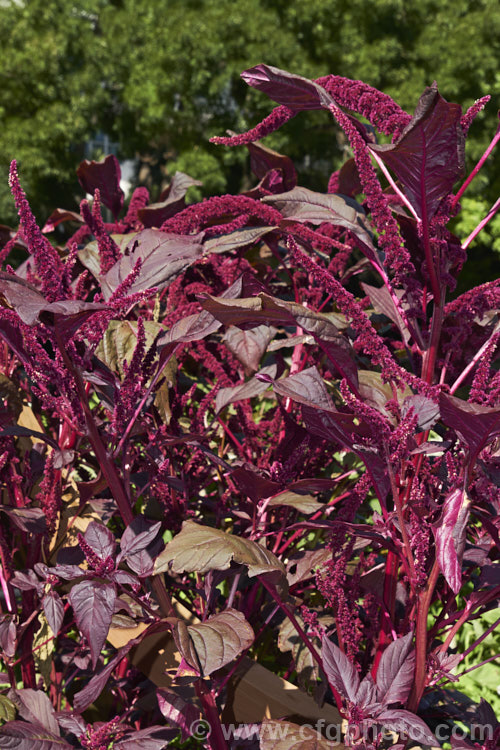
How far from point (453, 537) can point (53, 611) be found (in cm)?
55

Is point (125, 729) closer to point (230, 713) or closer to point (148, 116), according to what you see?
point (230, 713)

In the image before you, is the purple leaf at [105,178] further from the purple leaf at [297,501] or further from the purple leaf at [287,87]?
the purple leaf at [297,501]

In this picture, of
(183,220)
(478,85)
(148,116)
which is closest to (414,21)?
(478,85)

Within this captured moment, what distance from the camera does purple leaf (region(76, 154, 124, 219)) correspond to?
4.63ft

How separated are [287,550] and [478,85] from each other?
594 inches

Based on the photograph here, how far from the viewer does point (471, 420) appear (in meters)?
0.64

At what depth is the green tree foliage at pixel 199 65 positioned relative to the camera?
45.7 feet

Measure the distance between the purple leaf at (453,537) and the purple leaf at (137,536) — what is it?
0.36m

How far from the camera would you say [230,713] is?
41.5 inches

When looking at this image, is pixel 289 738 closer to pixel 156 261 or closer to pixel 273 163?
pixel 156 261

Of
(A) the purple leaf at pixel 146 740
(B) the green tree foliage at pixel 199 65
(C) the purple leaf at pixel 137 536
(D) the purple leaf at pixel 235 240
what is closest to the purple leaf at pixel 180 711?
(A) the purple leaf at pixel 146 740

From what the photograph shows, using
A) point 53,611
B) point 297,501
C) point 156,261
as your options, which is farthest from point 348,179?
point 53,611

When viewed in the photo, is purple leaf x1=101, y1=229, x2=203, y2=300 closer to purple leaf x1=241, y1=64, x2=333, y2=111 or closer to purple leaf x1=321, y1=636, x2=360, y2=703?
purple leaf x1=241, y1=64, x2=333, y2=111

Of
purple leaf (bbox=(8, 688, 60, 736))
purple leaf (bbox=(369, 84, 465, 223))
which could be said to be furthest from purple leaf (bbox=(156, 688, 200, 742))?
purple leaf (bbox=(369, 84, 465, 223))
